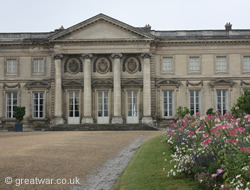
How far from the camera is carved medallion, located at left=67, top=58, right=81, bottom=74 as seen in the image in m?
32.9

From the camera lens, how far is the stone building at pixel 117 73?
1266 inches

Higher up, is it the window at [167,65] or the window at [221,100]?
the window at [167,65]

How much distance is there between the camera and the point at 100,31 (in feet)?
106

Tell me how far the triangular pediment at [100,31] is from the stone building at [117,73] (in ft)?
0.11

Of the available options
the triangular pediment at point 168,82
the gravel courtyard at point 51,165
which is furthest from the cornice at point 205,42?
the gravel courtyard at point 51,165

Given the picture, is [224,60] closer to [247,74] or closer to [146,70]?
[247,74]

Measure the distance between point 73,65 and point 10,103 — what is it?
7.04 metres

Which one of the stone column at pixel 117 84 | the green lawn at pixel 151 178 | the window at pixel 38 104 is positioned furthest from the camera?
the window at pixel 38 104

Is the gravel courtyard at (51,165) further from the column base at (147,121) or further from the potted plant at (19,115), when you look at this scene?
the potted plant at (19,115)

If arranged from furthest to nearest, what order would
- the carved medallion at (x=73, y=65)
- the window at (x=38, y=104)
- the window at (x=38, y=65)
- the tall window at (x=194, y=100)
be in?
the window at (x=38, y=65) → the window at (x=38, y=104) → the tall window at (x=194, y=100) → the carved medallion at (x=73, y=65)

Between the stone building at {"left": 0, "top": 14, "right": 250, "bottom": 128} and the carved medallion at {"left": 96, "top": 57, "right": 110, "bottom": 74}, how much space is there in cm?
9

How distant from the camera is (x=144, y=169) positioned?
974 cm

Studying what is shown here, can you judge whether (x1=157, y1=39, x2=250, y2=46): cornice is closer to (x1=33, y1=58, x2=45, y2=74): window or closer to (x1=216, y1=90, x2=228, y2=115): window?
(x1=216, y1=90, x2=228, y2=115): window

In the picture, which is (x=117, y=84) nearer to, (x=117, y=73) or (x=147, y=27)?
(x=117, y=73)
